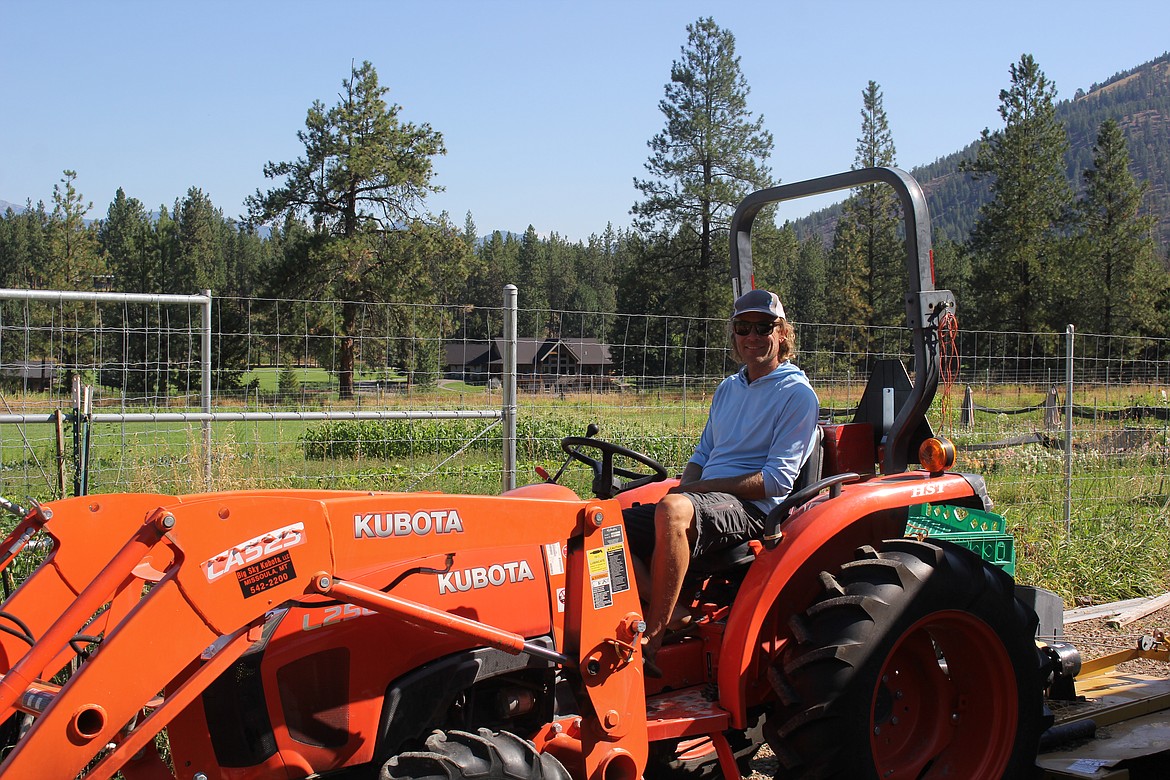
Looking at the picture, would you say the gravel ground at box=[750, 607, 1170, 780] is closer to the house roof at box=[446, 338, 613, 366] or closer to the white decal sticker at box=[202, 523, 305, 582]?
the house roof at box=[446, 338, 613, 366]

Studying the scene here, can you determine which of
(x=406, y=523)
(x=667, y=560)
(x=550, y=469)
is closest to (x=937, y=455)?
(x=667, y=560)

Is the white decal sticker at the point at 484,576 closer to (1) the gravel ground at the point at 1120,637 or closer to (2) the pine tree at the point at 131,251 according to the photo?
(1) the gravel ground at the point at 1120,637

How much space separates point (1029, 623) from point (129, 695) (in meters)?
3.24

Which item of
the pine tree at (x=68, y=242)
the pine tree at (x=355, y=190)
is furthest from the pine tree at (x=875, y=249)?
the pine tree at (x=68, y=242)

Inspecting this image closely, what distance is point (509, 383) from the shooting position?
21.0 feet

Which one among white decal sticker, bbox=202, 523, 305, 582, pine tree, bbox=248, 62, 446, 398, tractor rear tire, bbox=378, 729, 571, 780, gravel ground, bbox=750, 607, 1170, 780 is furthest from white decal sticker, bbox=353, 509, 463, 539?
pine tree, bbox=248, 62, 446, 398

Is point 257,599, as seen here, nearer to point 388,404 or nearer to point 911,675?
point 911,675

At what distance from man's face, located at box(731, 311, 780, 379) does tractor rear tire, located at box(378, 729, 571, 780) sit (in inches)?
71.6

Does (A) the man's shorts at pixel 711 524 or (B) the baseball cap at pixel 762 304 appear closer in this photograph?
(A) the man's shorts at pixel 711 524

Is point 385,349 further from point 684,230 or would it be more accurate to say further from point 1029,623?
point 684,230

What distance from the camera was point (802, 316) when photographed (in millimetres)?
72500

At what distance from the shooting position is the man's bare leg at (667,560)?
10.8ft

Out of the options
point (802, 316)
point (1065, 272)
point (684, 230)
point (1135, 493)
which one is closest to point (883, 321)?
point (1065, 272)

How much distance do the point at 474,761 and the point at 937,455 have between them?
2.17m
